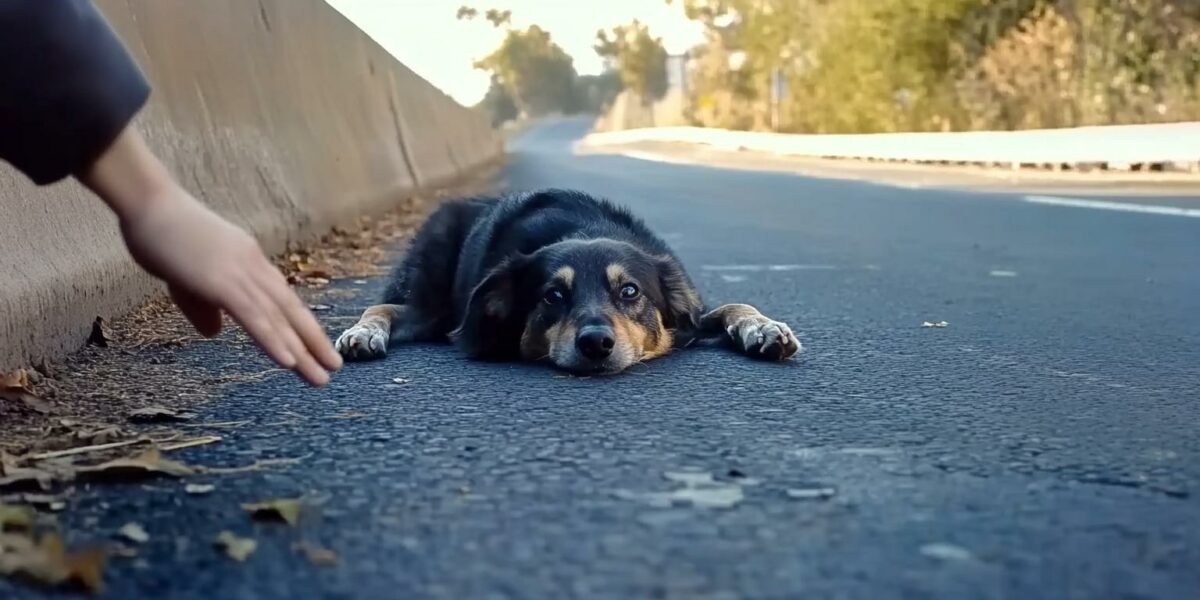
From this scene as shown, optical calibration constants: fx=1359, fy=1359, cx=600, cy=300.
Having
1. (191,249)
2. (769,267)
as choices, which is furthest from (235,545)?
(769,267)

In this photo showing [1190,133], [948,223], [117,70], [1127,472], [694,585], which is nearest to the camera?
[694,585]

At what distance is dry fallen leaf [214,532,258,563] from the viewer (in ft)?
6.12

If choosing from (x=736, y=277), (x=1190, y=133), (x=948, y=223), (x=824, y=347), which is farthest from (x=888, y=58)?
(x=824, y=347)

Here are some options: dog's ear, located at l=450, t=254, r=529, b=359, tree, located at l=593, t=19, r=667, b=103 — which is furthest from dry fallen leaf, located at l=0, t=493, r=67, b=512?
tree, located at l=593, t=19, r=667, b=103

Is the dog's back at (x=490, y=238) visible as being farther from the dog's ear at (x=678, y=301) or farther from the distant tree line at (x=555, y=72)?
the distant tree line at (x=555, y=72)

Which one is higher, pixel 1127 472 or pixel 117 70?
pixel 117 70

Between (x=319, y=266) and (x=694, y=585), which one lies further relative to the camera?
(x=319, y=266)

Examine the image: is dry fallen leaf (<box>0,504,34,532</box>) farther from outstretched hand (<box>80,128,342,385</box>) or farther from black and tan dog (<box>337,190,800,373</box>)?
black and tan dog (<box>337,190,800,373</box>)

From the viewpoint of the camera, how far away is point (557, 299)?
4.48 meters

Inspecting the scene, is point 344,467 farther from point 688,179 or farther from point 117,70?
point 688,179

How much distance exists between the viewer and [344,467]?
95.6 inches

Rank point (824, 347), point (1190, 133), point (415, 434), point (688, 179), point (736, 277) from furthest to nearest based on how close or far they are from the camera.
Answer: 1. point (688, 179)
2. point (1190, 133)
3. point (736, 277)
4. point (824, 347)
5. point (415, 434)

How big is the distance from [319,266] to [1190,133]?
37.3 ft

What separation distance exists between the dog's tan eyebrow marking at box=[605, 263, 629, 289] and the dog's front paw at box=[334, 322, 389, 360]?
79cm
